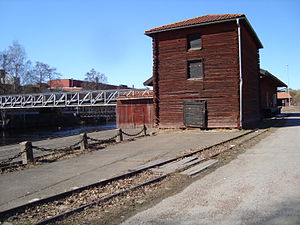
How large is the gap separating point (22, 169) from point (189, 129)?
13.3m

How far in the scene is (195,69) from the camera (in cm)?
2059

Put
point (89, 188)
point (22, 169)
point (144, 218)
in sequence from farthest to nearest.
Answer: point (22, 169) → point (89, 188) → point (144, 218)

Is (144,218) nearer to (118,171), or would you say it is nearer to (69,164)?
(118,171)

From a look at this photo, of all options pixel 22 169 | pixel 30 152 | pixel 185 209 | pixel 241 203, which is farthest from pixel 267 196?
pixel 30 152

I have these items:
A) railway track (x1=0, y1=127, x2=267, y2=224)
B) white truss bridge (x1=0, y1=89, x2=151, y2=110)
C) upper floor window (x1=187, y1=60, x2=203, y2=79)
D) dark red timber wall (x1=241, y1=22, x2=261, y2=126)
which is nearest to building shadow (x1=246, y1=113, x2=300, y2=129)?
dark red timber wall (x1=241, y1=22, x2=261, y2=126)

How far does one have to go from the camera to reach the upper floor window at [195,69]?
802 inches

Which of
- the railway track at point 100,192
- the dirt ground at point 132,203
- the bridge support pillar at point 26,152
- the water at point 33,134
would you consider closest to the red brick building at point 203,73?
the railway track at point 100,192

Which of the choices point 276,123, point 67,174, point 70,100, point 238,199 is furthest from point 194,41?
point 70,100

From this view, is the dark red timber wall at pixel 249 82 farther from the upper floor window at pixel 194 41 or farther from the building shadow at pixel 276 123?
the upper floor window at pixel 194 41

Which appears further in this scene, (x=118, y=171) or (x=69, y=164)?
(x=69, y=164)

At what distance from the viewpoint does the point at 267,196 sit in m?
5.57

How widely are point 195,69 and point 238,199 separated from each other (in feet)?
52.3

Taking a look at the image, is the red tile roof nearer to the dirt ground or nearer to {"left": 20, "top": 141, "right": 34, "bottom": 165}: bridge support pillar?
the dirt ground

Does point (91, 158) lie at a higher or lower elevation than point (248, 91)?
lower
